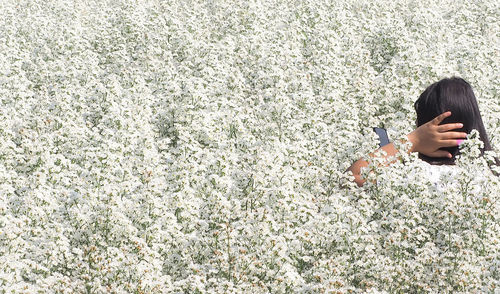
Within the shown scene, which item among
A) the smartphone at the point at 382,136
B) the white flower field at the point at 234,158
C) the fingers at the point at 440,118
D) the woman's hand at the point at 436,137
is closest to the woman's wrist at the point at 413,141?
the woman's hand at the point at 436,137

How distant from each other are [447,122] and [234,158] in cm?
324

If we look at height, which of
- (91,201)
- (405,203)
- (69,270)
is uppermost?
(405,203)

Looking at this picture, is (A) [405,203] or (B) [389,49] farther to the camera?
(B) [389,49]

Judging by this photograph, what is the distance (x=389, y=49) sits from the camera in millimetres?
16062

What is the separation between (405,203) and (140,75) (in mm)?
7701

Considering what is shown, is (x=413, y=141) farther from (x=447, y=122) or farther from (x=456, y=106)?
(x=456, y=106)

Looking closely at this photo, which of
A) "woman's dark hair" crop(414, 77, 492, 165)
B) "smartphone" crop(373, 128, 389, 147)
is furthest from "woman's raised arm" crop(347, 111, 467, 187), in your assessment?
"smartphone" crop(373, 128, 389, 147)

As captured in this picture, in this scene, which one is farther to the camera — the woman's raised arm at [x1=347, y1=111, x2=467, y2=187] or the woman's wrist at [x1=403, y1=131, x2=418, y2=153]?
the woman's wrist at [x1=403, y1=131, x2=418, y2=153]

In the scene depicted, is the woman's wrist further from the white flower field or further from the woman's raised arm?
the white flower field

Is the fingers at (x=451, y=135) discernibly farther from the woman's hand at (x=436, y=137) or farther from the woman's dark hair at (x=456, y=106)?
the woman's dark hair at (x=456, y=106)

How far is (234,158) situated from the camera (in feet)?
36.2

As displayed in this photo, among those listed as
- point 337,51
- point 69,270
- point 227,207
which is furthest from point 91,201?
point 337,51

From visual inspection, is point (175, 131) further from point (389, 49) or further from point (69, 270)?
point (389, 49)

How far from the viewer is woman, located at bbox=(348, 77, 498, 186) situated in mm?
9594
